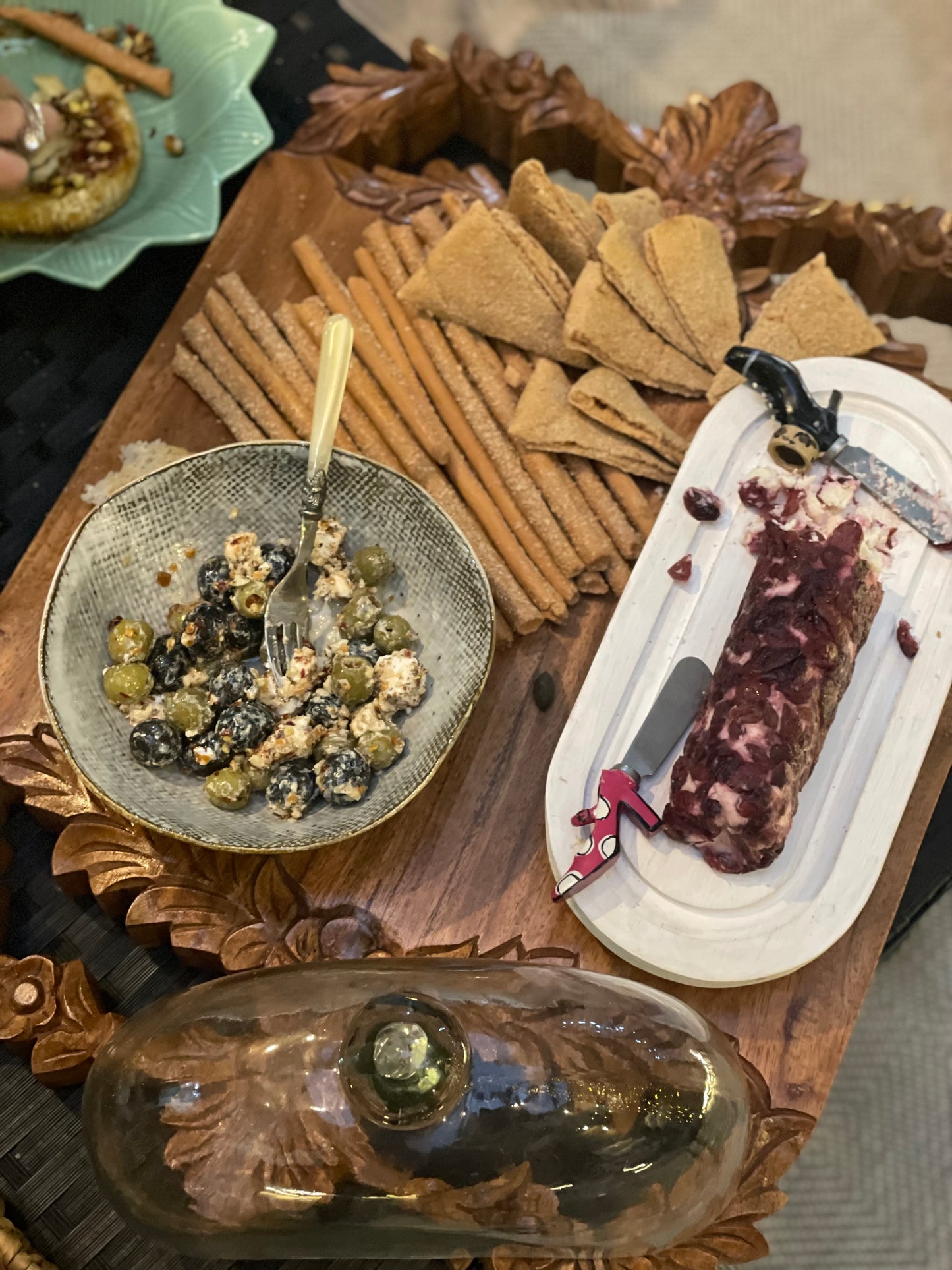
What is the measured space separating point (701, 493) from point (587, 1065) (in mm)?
794

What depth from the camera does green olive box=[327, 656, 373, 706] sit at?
4.53 ft

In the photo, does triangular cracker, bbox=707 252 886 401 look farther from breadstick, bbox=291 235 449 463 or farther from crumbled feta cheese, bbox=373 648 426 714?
crumbled feta cheese, bbox=373 648 426 714

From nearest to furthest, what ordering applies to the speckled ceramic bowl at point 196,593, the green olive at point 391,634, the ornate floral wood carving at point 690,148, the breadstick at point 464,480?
the speckled ceramic bowl at point 196,593
the green olive at point 391,634
the breadstick at point 464,480
the ornate floral wood carving at point 690,148

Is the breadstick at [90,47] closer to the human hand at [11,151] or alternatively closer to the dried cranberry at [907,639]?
the human hand at [11,151]

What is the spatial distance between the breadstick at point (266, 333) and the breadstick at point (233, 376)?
0.05 metres

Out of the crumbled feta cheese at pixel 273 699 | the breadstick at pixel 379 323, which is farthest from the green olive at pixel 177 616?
the breadstick at pixel 379 323

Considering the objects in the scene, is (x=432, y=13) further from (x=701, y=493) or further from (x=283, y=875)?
(x=283, y=875)

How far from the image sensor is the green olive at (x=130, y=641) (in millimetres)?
1395

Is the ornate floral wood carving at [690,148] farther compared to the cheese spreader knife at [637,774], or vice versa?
the ornate floral wood carving at [690,148]

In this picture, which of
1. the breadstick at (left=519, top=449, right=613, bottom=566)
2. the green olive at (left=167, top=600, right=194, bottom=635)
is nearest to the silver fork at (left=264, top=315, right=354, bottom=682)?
the green olive at (left=167, top=600, right=194, bottom=635)

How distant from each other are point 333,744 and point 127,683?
28 cm

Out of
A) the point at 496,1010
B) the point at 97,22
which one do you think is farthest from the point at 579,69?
the point at 496,1010

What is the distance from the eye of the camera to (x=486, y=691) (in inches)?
59.3

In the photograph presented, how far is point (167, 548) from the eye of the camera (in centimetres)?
149
